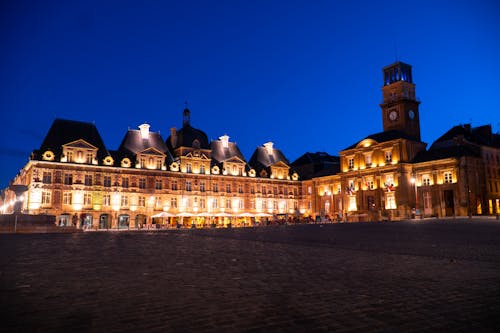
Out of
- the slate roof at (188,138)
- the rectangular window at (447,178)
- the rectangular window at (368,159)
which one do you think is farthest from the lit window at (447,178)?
the slate roof at (188,138)

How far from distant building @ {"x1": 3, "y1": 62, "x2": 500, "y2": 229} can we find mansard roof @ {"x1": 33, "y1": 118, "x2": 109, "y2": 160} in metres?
0.13

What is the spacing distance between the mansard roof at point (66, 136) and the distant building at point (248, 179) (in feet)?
0.43

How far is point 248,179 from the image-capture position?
65.3m

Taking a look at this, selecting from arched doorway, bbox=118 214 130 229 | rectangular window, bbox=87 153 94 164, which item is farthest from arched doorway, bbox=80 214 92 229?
rectangular window, bbox=87 153 94 164

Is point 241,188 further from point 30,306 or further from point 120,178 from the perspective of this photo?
point 30,306

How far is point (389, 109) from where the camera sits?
226ft

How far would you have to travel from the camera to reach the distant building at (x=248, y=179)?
4988 centimetres

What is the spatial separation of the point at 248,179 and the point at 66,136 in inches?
1125

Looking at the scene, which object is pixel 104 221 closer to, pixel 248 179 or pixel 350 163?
pixel 248 179

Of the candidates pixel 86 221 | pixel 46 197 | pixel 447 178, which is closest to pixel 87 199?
pixel 86 221

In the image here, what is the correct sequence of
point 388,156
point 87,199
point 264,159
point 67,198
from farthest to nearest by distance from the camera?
point 264,159, point 388,156, point 87,199, point 67,198

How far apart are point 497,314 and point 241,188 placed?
6022cm

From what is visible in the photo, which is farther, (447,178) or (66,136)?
(447,178)

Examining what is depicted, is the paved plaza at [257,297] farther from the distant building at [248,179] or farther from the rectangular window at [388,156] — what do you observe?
the rectangular window at [388,156]
